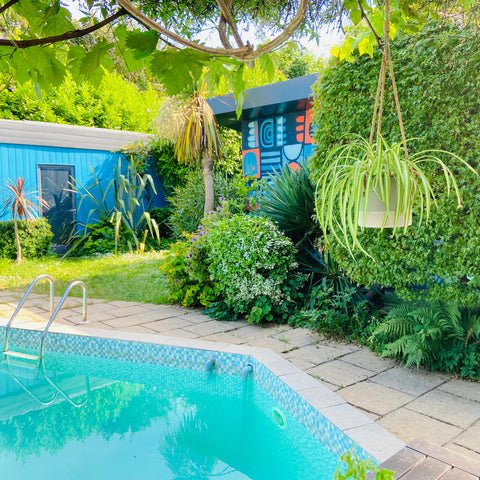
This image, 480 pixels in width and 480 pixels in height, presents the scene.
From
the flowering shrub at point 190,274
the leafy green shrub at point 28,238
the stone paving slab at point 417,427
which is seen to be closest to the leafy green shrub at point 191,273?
the flowering shrub at point 190,274

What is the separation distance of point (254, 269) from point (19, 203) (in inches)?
235

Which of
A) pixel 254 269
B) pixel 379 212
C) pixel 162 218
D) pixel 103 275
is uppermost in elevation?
pixel 379 212

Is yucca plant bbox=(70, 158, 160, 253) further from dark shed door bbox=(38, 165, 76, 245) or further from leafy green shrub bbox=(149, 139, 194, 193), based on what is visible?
leafy green shrub bbox=(149, 139, 194, 193)

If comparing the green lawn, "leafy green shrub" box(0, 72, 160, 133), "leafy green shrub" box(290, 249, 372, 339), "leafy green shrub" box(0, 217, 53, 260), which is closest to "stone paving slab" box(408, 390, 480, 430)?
"leafy green shrub" box(290, 249, 372, 339)

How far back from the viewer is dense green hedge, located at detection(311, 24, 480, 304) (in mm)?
3148

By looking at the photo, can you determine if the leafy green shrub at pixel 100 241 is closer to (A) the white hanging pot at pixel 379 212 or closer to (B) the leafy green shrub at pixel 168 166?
(B) the leafy green shrub at pixel 168 166

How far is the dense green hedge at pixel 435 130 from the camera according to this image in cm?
315

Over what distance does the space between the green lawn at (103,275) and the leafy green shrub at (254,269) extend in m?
1.32

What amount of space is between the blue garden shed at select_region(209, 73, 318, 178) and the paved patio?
3274mm

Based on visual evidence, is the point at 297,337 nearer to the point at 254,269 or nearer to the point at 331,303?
the point at 331,303

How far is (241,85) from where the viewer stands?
1547 mm

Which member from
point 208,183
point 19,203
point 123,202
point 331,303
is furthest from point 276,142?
point 19,203

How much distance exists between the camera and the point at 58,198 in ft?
33.4

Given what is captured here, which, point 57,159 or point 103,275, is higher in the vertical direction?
point 57,159
